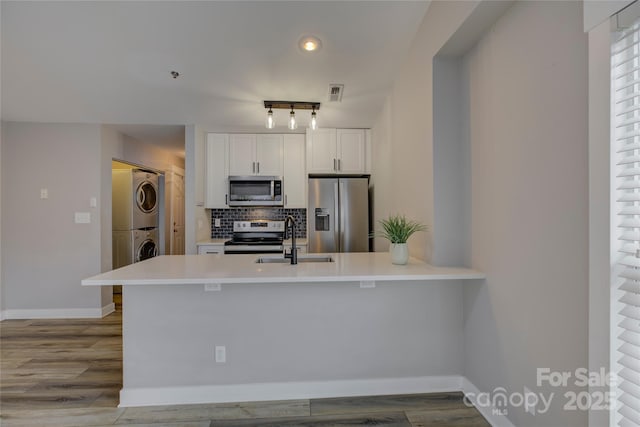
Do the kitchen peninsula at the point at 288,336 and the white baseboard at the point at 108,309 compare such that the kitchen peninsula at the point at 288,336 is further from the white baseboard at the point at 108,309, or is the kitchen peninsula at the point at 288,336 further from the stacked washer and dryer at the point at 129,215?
the stacked washer and dryer at the point at 129,215

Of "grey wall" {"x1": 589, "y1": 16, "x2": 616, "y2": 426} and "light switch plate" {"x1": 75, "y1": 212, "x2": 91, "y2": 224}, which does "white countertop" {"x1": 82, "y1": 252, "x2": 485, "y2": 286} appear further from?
"light switch plate" {"x1": 75, "y1": 212, "x2": 91, "y2": 224}

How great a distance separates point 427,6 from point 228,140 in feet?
9.15

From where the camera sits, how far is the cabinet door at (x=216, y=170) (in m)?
4.15

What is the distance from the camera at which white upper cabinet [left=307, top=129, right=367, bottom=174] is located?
408 cm

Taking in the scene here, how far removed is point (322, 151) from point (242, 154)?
105 cm

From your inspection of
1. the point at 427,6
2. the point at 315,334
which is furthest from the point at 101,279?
the point at 427,6

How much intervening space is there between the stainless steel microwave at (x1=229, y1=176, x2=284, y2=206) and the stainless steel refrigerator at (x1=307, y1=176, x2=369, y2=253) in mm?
537

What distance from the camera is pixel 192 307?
6.68 ft

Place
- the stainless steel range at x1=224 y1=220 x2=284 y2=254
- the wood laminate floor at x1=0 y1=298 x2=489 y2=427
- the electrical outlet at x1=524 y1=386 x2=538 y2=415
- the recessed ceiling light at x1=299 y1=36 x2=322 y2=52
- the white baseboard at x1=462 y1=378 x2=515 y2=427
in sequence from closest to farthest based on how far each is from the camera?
the electrical outlet at x1=524 y1=386 x2=538 y2=415 → the white baseboard at x1=462 y1=378 x2=515 y2=427 → the wood laminate floor at x1=0 y1=298 x2=489 y2=427 → the recessed ceiling light at x1=299 y1=36 x2=322 y2=52 → the stainless steel range at x1=224 y1=220 x2=284 y2=254

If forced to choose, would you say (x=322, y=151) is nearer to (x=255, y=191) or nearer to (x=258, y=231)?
(x=255, y=191)

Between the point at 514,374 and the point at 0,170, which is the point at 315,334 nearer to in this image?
the point at 514,374

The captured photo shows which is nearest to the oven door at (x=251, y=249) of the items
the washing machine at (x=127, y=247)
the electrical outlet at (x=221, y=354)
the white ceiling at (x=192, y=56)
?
the white ceiling at (x=192, y=56)

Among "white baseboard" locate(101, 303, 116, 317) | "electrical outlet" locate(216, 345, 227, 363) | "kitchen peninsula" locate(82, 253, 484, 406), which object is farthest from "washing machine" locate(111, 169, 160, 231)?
"electrical outlet" locate(216, 345, 227, 363)

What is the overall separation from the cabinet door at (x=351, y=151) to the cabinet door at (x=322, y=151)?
Answer: 78 millimetres
